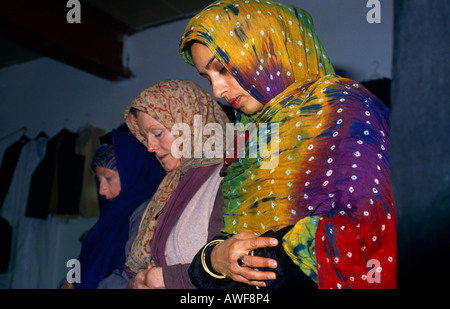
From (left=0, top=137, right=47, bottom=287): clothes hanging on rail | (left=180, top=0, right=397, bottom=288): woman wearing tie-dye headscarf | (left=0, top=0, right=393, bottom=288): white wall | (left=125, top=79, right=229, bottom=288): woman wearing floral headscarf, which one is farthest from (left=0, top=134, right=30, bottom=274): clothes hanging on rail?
(left=180, top=0, right=397, bottom=288): woman wearing tie-dye headscarf

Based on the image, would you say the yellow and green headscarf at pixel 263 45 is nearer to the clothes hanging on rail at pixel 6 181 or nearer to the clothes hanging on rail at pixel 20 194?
the clothes hanging on rail at pixel 20 194

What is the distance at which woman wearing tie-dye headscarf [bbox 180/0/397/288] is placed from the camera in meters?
0.69

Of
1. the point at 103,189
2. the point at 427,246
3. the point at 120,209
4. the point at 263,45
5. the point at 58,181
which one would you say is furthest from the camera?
the point at 58,181

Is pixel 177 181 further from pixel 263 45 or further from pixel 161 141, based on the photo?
pixel 263 45

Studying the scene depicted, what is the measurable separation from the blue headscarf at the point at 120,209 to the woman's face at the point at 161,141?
34cm

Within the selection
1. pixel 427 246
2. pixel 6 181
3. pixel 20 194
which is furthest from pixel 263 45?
pixel 6 181

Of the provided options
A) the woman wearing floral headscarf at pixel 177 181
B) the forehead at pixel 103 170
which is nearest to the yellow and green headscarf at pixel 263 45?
the woman wearing floral headscarf at pixel 177 181

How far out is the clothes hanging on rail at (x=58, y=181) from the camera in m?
3.02

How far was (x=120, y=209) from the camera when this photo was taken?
1779 mm

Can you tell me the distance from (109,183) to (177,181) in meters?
0.68

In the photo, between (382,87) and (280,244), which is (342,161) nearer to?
(280,244)

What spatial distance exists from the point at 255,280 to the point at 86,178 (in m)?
2.51

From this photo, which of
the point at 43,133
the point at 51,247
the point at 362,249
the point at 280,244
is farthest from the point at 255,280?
the point at 43,133

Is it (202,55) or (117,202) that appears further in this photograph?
(117,202)
